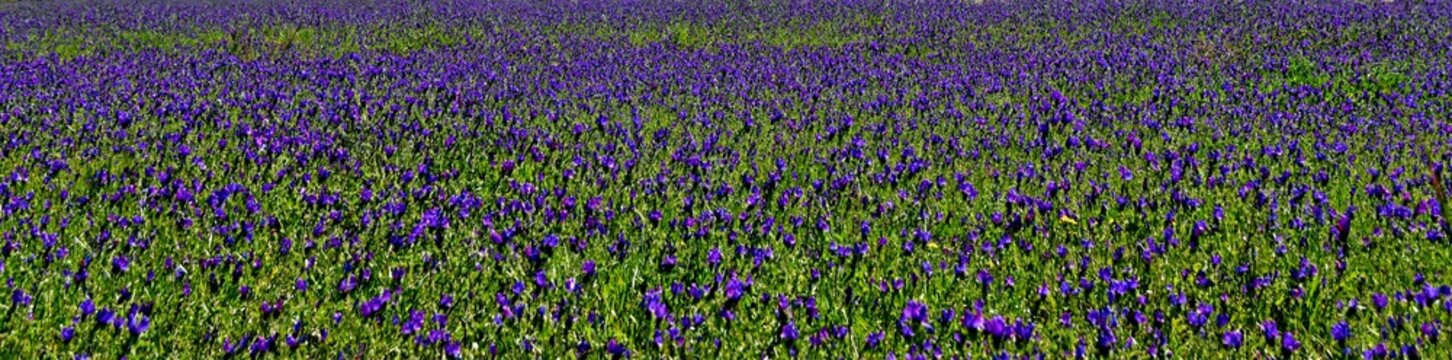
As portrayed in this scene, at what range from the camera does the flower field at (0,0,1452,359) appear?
9.00ft

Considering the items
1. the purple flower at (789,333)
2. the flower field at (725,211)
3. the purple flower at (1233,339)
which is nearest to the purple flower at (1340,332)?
the flower field at (725,211)

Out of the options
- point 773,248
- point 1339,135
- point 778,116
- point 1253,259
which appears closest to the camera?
point 1253,259

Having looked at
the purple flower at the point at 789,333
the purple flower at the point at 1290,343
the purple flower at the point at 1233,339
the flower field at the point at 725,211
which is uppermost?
the purple flower at the point at 1290,343

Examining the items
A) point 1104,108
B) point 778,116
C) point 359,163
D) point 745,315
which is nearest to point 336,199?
point 359,163

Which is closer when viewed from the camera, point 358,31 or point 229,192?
point 229,192

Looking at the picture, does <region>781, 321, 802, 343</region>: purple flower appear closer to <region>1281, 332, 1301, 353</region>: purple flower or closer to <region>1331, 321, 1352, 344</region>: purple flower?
<region>1281, 332, 1301, 353</region>: purple flower

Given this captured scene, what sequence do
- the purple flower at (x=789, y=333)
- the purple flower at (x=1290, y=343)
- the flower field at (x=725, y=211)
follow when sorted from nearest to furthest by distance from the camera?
the purple flower at (x=1290, y=343) → the purple flower at (x=789, y=333) → the flower field at (x=725, y=211)

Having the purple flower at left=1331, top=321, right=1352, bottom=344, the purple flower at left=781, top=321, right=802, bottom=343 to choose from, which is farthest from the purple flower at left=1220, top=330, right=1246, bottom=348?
the purple flower at left=781, top=321, right=802, bottom=343

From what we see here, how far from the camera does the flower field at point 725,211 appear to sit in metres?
2.74

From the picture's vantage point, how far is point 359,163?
4.48 metres

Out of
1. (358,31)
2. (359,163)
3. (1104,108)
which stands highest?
(359,163)

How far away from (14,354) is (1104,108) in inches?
216

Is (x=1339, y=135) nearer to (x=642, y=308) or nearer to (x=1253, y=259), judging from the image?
(x=1253, y=259)

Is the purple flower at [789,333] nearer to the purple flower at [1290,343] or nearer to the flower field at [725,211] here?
Answer: the flower field at [725,211]
